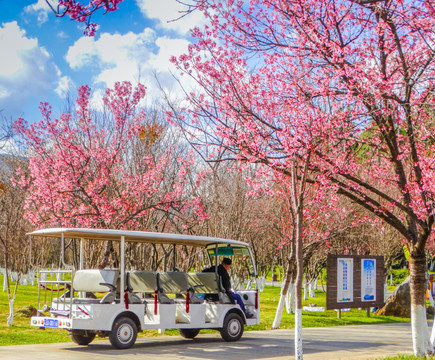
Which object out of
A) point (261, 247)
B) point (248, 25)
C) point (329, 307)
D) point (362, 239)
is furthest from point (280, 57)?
point (261, 247)

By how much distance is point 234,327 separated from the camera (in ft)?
46.2

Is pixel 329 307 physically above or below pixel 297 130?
below

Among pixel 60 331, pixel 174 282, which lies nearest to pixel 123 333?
pixel 174 282

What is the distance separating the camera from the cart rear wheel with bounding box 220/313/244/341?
45.6ft

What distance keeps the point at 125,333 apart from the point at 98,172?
6607mm

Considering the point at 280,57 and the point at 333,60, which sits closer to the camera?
the point at 333,60

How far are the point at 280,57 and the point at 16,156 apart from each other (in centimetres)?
2123

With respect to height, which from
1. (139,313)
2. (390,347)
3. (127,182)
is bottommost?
(390,347)

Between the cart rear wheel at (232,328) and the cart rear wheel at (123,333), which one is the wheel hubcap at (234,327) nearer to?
the cart rear wheel at (232,328)

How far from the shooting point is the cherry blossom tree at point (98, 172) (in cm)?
1695

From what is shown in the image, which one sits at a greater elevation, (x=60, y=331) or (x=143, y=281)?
(x=143, y=281)

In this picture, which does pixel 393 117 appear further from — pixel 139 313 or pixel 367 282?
pixel 367 282

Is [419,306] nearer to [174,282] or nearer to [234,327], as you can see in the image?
[234,327]

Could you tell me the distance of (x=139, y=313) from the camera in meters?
12.6
